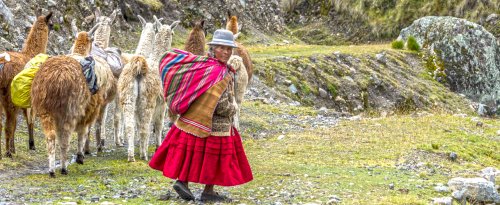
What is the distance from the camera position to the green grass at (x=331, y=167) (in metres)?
8.45

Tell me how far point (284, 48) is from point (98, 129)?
16.4m

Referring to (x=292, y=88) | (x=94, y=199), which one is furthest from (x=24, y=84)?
(x=292, y=88)

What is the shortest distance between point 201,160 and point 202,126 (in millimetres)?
355

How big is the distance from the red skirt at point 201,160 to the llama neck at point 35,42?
4959 mm

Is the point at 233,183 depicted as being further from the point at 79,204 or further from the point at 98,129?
the point at 98,129

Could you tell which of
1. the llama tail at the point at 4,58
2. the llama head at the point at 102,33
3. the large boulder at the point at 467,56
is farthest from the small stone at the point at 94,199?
the large boulder at the point at 467,56

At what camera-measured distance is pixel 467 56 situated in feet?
90.3

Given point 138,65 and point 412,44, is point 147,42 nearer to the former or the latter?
point 138,65

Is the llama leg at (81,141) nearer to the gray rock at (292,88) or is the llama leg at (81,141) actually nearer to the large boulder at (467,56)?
the gray rock at (292,88)

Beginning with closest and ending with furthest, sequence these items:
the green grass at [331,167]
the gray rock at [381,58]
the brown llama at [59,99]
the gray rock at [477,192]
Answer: the green grass at [331,167], the gray rock at [477,192], the brown llama at [59,99], the gray rock at [381,58]

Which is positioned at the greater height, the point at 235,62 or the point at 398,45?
the point at 235,62

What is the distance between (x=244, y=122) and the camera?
51.8 feet

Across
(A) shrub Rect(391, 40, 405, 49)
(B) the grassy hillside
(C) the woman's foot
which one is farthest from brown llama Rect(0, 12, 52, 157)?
(B) the grassy hillside

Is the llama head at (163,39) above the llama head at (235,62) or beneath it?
above
